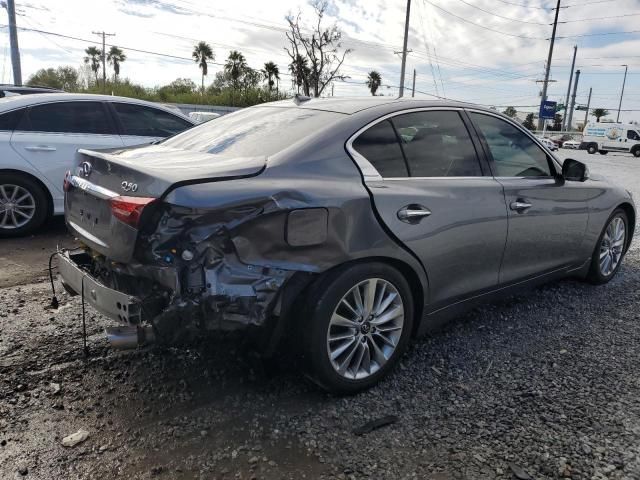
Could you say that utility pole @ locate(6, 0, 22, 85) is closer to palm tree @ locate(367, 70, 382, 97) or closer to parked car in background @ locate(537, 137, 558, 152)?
parked car in background @ locate(537, 137, 558, 152)

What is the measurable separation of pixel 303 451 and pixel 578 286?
11.7ft

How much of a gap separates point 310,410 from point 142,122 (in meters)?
5.06

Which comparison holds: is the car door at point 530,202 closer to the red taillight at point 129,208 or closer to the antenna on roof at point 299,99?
the antenna on roof at point 299,99

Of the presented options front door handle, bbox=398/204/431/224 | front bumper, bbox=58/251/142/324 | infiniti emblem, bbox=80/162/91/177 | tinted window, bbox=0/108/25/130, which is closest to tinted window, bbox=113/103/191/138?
tinted window, bbox=0/108/25/130

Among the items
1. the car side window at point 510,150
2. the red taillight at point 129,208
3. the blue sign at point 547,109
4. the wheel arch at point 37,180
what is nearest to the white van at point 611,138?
the blue sign at point 547,109

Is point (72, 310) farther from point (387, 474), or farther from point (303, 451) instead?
point (387, 474)

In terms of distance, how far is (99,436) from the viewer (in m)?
2.49

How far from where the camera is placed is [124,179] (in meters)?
2.60

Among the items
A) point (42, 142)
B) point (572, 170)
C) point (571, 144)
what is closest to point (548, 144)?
point (572, 170)

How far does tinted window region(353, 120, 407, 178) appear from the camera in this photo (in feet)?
9.66

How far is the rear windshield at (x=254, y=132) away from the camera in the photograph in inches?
115

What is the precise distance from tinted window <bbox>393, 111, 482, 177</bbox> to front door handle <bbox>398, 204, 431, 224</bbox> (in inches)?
9.2

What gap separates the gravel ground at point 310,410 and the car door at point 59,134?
268 cm

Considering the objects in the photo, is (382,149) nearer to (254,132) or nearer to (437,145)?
(437,145)
